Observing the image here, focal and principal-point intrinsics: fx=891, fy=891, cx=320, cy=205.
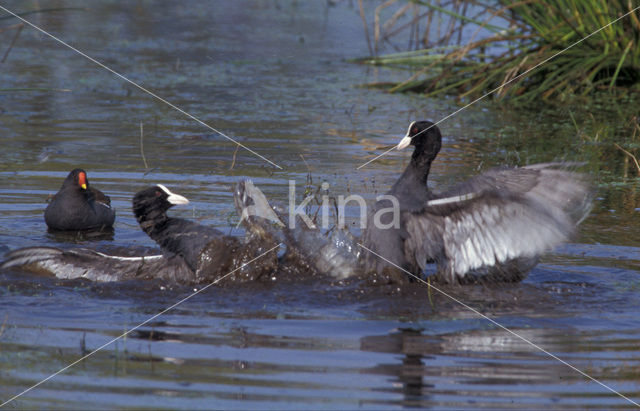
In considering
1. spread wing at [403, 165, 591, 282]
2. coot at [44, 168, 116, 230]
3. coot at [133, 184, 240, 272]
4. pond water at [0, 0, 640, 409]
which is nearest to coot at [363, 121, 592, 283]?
spread wing at [403, 165, 591, 282]

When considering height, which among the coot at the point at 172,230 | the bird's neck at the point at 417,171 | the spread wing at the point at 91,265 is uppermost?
the bird's neck at the point at 417,171

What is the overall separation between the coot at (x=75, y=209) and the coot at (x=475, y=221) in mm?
2388

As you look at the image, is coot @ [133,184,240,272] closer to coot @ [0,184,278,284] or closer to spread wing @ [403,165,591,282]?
coot @ [0,184,278,284]

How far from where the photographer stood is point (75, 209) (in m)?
7.04

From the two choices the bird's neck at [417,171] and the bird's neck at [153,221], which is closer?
the bird's neck at [417,171]

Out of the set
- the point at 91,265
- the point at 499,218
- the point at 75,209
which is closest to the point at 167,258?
the point at 91,265

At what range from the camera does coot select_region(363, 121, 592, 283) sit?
5.34 metres

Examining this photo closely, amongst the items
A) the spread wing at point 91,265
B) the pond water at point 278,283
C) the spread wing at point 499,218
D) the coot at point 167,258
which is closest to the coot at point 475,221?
the spread wing at point 499,218

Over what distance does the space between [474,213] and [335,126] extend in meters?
5.20

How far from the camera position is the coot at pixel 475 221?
5.34 metres

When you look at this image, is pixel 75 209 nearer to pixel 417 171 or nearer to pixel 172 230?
pixel 172 230

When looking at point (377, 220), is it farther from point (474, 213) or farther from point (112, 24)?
point (112, 24)

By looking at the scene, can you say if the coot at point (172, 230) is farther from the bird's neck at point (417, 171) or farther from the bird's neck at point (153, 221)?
the bird's neck at point (417, 171)

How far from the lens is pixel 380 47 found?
15742 millimetres
